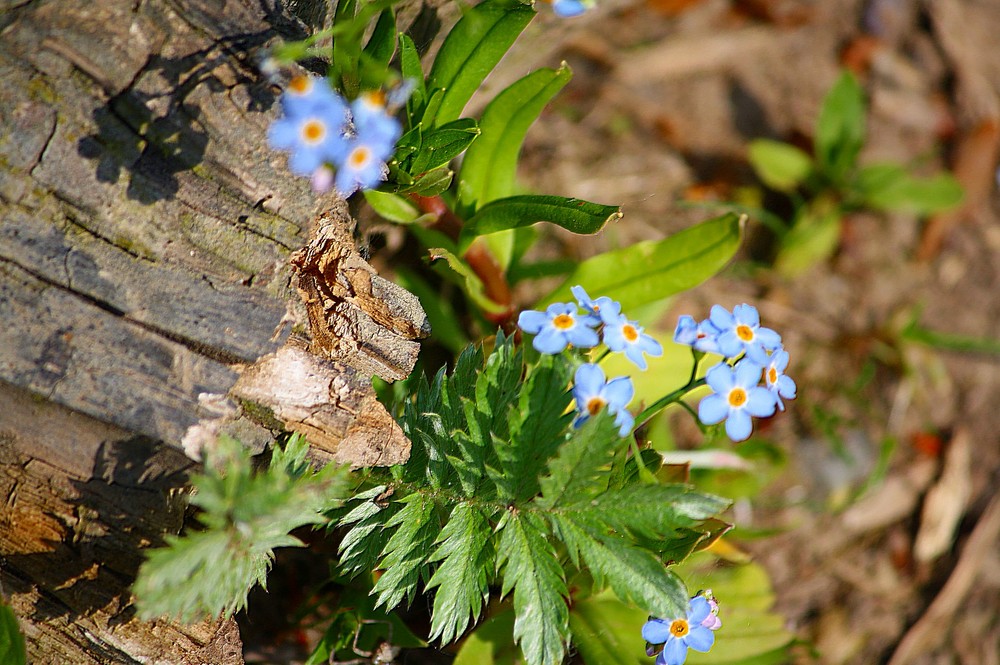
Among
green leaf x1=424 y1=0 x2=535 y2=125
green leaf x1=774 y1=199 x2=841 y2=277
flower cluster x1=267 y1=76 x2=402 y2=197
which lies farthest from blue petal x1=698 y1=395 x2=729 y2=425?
green leaf x1=774 y1=199 x2=841 y2=277

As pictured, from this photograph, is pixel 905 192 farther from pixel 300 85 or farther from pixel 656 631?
pixel 300 85

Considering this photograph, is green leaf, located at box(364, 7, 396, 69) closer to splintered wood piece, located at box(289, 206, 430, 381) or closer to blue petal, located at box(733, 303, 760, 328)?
splintered wood piece, located at box(289, 206, 430, 381)

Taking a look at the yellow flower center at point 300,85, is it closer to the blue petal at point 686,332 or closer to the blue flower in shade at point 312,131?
the blue flower in shade at point 312,131

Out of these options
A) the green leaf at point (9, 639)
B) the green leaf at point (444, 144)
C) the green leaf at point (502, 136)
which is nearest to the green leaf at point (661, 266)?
the green leaf at point (502, 136)

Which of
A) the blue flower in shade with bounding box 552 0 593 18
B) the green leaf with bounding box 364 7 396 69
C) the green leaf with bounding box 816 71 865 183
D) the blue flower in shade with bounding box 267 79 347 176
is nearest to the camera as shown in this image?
the blue flower in shade with bounding box 267 79 347 176

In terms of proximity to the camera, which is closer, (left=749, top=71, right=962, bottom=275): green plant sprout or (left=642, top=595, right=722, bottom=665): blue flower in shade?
(left=642, top=595, right=722, bottom=665): blue flower in shade

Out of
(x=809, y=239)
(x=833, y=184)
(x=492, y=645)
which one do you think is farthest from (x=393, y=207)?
(x=833, y=184)

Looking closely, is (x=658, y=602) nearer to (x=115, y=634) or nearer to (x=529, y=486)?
(x=529, y=486)
